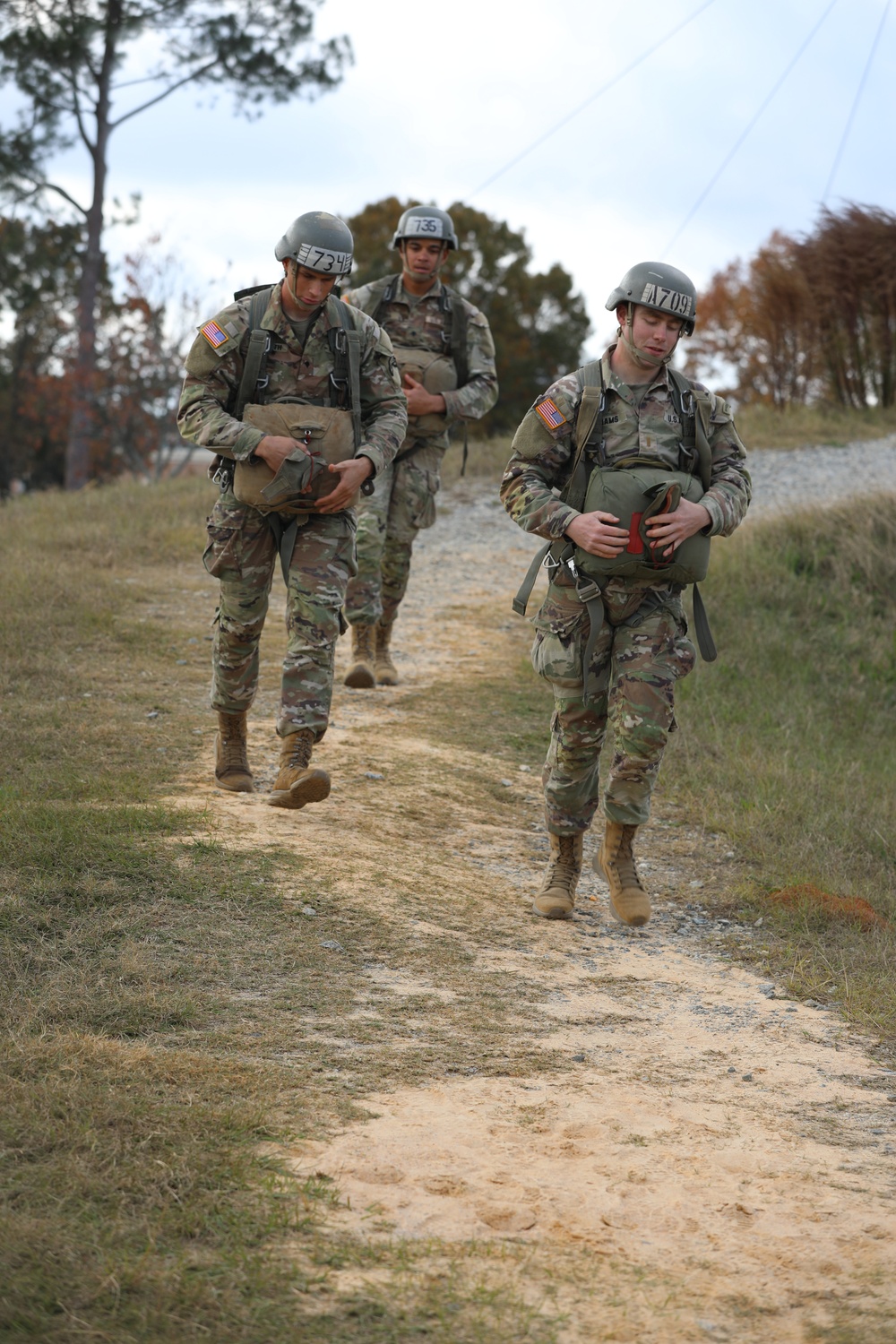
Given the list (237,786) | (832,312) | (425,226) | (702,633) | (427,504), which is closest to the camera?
(702,633)

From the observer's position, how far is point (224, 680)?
18.8 feet

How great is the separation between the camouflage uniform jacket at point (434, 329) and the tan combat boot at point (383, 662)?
130 cm

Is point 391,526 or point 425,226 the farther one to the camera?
point 391,526

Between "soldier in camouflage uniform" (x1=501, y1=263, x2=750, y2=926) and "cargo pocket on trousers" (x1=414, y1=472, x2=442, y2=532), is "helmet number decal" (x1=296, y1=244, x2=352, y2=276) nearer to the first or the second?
"soldier in camouflage uniform" (x1=501, y1=263, x2=750, y2=926)

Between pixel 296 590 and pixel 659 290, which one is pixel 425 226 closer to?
pixel 296 590

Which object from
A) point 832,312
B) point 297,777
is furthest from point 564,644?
point 832,312

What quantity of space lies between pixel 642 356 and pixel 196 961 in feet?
7.80

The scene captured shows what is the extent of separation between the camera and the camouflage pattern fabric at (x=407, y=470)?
7887 mm

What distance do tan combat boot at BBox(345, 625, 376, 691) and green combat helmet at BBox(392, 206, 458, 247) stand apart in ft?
6.92

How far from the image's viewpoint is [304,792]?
527cm

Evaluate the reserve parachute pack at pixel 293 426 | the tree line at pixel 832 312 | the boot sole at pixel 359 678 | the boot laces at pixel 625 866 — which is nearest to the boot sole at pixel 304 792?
the reserve parachute pack at pixel 293 426

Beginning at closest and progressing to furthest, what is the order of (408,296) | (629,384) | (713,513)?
(713,513), (629,384), (408,296)

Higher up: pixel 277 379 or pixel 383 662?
pixel 277 379

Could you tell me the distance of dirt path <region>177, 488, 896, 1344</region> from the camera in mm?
2740
